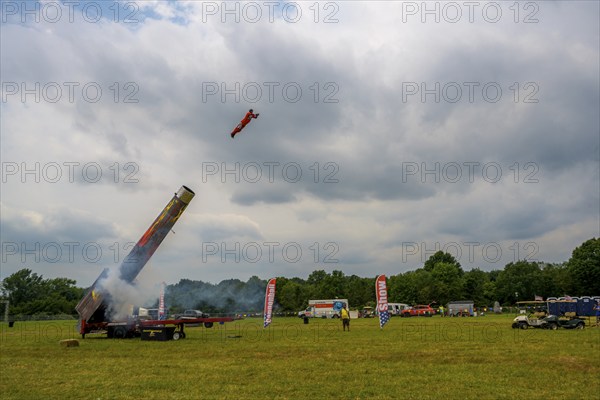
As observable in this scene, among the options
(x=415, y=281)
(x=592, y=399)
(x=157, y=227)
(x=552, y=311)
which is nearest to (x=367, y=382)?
(x=592, y=399)

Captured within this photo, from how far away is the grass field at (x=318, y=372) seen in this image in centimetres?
1038

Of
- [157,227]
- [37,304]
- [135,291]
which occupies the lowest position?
[37,304]

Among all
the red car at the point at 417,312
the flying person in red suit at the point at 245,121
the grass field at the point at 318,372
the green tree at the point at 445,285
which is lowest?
the red car at the point at 417,312

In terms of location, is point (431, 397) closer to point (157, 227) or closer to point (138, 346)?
point (138, 346)

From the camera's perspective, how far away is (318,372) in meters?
12.9

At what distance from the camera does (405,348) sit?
18234mm

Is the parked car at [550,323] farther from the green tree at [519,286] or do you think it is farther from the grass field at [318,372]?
the green tree at [519,286]

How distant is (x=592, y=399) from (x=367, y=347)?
10.2m

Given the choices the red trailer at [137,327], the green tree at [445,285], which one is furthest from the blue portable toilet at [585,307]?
the green tree at [445,285]

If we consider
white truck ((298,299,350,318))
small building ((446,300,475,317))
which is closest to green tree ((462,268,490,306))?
small building ((446,300,475,317))

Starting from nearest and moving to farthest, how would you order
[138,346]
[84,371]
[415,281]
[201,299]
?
[84,371], [138,346], [201,299], [415,281]

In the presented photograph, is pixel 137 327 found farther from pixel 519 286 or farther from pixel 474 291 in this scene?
pixel 519 286

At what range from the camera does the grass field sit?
10.4 metres

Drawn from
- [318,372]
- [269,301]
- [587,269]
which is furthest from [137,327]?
[587,269]
